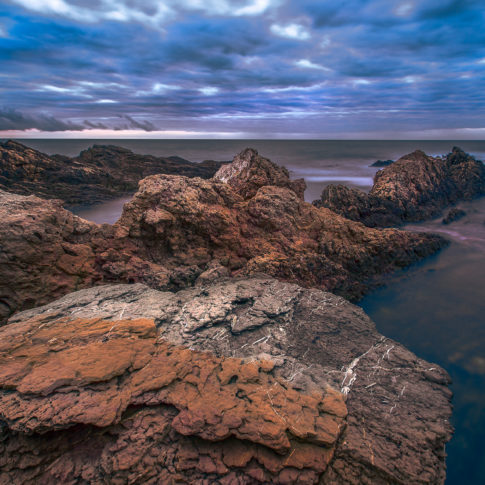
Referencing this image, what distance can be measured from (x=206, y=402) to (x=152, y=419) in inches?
24.3

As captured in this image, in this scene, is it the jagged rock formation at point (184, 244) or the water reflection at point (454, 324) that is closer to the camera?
the water reflection at point (454, 324)

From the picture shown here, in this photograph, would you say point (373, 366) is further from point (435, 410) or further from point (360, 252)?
point (360, 252)

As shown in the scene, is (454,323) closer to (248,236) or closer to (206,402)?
(248,236)

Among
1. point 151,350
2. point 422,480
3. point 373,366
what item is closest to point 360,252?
point 373,366

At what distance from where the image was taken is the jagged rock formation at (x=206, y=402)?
8.95 ft

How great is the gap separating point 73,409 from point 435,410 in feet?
14.8

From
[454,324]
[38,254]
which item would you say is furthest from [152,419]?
[454,324]

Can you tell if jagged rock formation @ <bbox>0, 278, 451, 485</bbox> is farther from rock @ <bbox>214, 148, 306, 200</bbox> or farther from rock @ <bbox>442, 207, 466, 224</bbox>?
rock @ <bbox>442, 207, 466, 224</bbox>

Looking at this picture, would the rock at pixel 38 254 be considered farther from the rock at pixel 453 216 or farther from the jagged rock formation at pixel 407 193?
the rock at pixel 453 216

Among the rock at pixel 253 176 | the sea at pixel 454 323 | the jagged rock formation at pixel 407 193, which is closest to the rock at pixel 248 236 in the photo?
the sea at pixel 454 323

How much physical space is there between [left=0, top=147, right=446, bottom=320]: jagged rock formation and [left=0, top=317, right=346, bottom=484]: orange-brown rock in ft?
6.42

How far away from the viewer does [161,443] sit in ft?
9.30

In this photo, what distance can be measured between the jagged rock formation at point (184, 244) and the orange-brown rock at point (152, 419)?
1956mm

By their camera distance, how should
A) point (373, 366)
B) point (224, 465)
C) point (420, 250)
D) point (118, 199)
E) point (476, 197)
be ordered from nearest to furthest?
1. point (224, 465)
2. point (373, 366)
3. point (420, 250)
4. point (476, 197)
5. point (118, 199)
